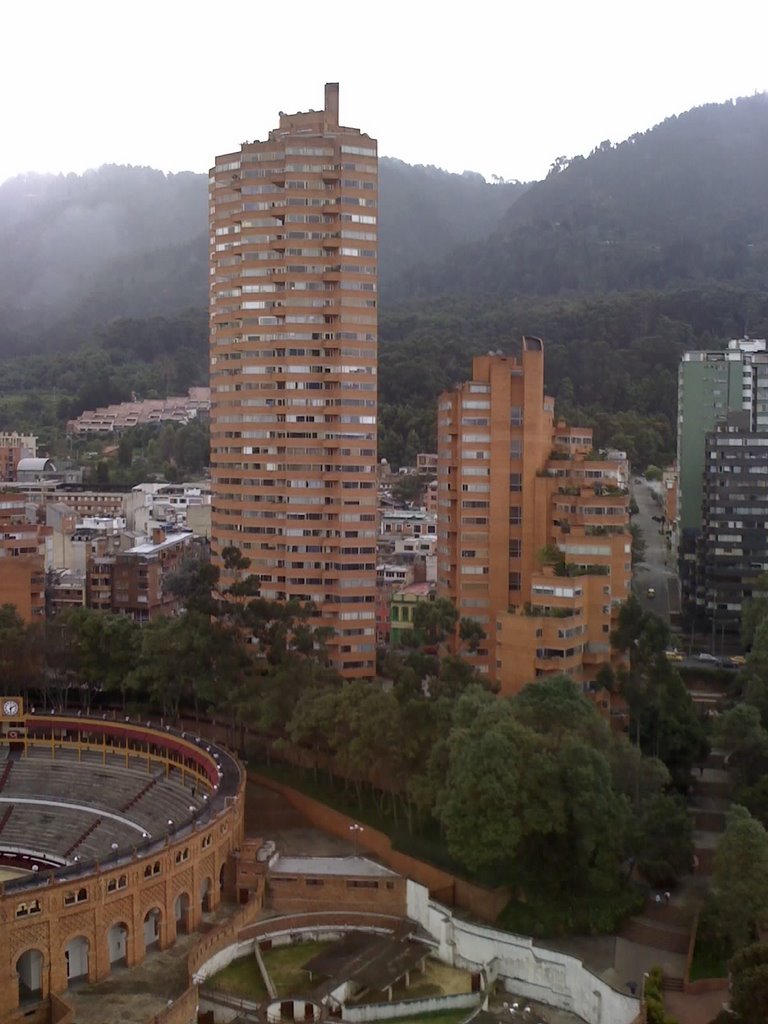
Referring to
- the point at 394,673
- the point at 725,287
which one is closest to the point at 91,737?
the point at 394,673

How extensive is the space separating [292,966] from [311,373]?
30706mm

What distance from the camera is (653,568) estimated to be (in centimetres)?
8081

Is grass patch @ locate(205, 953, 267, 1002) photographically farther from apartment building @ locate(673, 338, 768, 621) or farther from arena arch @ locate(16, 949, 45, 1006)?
apartment building @ locate(673, 338, 768, 621)

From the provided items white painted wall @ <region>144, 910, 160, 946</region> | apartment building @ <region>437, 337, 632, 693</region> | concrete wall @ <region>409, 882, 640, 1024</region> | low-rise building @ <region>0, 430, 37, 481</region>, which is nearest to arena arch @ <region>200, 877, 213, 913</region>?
white painted wall @ <region>144, 910, 160, 946</region>

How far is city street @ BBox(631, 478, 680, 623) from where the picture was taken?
237 ft

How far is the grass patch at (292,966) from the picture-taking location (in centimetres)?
3184

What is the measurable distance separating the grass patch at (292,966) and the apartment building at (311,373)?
21198 millimetres

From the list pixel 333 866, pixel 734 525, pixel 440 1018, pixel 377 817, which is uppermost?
pixel 734 525

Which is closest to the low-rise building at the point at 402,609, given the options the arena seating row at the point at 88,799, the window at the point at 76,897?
the arena seating row at the point at 88,799

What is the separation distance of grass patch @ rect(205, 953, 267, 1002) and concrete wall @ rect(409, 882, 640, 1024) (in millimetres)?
5503

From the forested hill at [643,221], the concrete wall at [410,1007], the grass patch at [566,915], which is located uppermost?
the forested hill at [643,221]

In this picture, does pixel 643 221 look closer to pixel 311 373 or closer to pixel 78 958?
pixel 311 373

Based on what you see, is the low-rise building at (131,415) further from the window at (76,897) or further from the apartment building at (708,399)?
the window at (76,897)

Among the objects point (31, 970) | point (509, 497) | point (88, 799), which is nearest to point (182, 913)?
point (31, 970)
